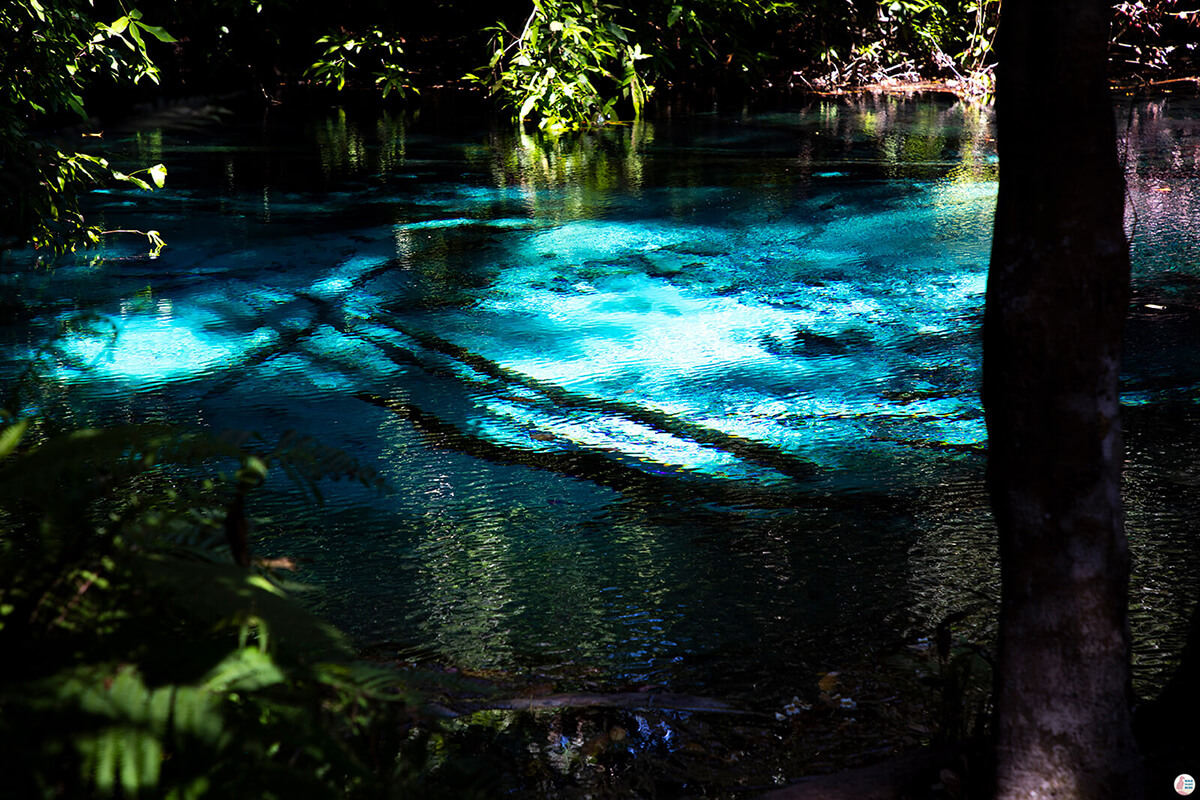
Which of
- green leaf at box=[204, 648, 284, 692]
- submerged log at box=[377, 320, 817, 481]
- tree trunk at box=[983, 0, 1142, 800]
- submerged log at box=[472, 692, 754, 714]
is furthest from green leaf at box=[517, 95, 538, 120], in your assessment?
green leaf at box=[204, 648, 284, 692]

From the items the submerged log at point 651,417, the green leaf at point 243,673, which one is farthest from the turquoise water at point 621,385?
the green leaf at point 243,673

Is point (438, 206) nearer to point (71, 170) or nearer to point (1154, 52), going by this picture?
point (71, 170)

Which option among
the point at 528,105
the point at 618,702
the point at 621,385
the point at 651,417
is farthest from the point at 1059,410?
the point at 528,105

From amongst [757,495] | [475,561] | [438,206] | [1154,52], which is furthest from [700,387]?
→ [1154,52]

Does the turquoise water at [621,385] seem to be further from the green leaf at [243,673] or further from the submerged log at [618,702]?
the green leaf at [243,673]

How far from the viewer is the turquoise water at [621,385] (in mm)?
3062

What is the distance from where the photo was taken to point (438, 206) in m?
8.47

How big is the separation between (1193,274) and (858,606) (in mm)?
4209

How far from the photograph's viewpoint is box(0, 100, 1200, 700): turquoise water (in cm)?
306

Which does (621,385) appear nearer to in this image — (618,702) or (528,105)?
(618,702)

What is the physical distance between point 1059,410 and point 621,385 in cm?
312

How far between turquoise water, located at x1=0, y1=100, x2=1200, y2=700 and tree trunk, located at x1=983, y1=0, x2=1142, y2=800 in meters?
0.88

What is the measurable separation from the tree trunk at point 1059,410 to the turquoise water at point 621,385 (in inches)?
34.7

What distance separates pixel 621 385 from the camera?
4.80m
